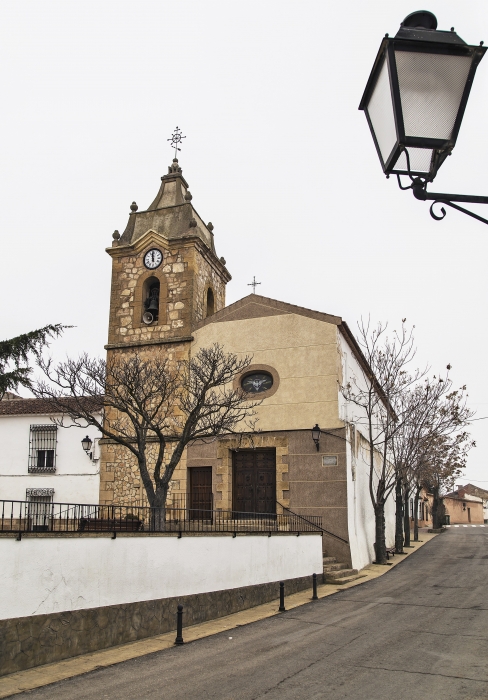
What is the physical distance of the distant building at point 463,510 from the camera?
6793 cm

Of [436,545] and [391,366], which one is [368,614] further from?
[436,545]

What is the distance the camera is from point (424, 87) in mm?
3105

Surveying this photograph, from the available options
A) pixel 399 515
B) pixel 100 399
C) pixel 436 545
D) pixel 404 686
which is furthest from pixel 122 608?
pixel 436 545

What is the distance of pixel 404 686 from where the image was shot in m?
7.76

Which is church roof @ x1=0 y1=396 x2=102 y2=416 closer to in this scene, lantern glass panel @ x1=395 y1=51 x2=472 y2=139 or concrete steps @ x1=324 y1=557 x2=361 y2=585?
concrete steps @ x1=324 y1=557 x2=361 y2=585

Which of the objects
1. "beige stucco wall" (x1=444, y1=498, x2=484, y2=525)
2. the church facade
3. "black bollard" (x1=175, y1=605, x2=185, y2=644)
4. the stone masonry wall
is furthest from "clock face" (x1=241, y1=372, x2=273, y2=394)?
"beige stucco wall" (x1=444, y1=498, x2=484, y2=525)

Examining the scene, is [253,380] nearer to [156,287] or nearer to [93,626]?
[156,287]

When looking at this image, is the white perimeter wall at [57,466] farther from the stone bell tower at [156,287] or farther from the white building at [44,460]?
the stone bell tower at [156,287]

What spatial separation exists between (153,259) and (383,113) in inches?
780

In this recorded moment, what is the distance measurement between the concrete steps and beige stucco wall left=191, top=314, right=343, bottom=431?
3.91 metres

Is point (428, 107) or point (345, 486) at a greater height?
point (428, 107)

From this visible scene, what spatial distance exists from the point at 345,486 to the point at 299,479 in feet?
4.61

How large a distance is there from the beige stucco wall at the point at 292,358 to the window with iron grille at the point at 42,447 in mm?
5891

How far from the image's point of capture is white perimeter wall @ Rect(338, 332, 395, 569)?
64.1ft
